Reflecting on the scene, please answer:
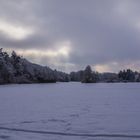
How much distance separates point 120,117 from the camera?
28.2 metres

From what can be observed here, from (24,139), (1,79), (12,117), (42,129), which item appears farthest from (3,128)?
(1,79)

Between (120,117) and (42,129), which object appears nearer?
(42,129)

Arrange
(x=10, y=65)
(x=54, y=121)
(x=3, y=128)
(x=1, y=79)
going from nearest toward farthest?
(x=3, y=128) → (x=54, y=121) → (x=1, y=79) → (x=10, y=65)

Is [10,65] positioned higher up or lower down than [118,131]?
higher up

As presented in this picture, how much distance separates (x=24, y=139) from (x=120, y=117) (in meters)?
11.2

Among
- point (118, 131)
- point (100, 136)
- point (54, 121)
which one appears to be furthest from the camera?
point (54, 121)

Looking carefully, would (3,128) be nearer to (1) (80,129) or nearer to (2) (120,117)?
(1) (80,129)

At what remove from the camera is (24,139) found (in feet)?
62.1

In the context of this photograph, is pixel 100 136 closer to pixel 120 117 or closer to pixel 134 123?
pixel 134 123

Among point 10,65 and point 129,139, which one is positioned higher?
point 10,65

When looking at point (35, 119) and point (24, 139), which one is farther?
point (35, 119)

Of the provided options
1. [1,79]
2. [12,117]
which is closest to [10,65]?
[1,79]

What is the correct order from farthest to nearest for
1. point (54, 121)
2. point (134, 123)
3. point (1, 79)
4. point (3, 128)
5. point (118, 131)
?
point (1, 79) → point (54, 121) → point (134, 123) → point (3, 128) → point (118, 131)

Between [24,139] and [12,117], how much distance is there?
1005 centimetres
